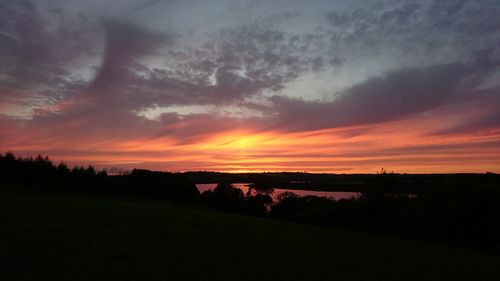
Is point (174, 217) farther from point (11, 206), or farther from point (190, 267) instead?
point (190, 267)

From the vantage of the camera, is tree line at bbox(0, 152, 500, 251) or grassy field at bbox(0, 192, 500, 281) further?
tree line at bbox(0, 152, 500, 251)

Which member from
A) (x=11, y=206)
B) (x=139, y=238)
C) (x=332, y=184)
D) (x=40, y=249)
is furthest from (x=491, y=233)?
(x=332, y=184)

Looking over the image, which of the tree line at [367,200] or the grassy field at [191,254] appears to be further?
the tree line at [367,200]

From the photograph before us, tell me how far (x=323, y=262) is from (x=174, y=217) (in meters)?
17.4

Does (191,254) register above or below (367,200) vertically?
below

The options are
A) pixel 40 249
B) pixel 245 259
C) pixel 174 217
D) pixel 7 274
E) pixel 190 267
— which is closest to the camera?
pixel 7 274

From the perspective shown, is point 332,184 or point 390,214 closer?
point 390,214

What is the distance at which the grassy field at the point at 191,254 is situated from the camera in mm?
14867

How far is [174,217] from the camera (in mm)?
33406

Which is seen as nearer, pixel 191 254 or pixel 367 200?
pixel 191 254

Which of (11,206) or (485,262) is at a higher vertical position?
(11,206)

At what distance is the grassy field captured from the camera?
48.8 ft

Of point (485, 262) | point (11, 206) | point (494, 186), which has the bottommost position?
point (485, 262)

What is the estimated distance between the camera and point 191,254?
18812 millimetres
